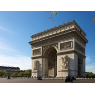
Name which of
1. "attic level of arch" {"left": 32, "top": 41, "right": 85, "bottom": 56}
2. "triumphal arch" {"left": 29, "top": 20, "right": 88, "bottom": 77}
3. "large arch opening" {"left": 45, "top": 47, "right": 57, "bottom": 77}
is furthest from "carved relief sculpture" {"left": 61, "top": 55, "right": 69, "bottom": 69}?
"large arch opening" {"left": 45, "top": 47, "right": 57, "bottom": 77}

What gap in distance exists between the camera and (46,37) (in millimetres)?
31078

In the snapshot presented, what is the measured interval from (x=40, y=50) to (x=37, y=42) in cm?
266

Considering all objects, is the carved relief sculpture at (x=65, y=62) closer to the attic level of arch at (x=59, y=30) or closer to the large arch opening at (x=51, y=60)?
the attic level of arch at (x=59, y=30)

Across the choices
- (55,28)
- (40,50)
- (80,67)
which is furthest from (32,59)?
(80,67)

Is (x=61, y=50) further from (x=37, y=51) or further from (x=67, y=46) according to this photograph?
(x=37, y=51)

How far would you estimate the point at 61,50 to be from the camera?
27734mm

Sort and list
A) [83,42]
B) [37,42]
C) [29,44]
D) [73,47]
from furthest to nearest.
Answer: [29,44]
[37,42]
[83,42]
[73,47]

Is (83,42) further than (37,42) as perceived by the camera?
No

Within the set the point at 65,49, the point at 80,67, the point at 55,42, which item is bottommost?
the point at 80,67

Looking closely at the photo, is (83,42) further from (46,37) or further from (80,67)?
(46,37)

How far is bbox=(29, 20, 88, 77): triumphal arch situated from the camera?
25727 millimetres

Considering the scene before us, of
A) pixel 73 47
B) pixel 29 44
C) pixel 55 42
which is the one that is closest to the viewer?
pixel 73 47

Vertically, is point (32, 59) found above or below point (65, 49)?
below

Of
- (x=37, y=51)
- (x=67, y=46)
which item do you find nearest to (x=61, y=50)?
(x=67, y=46)
